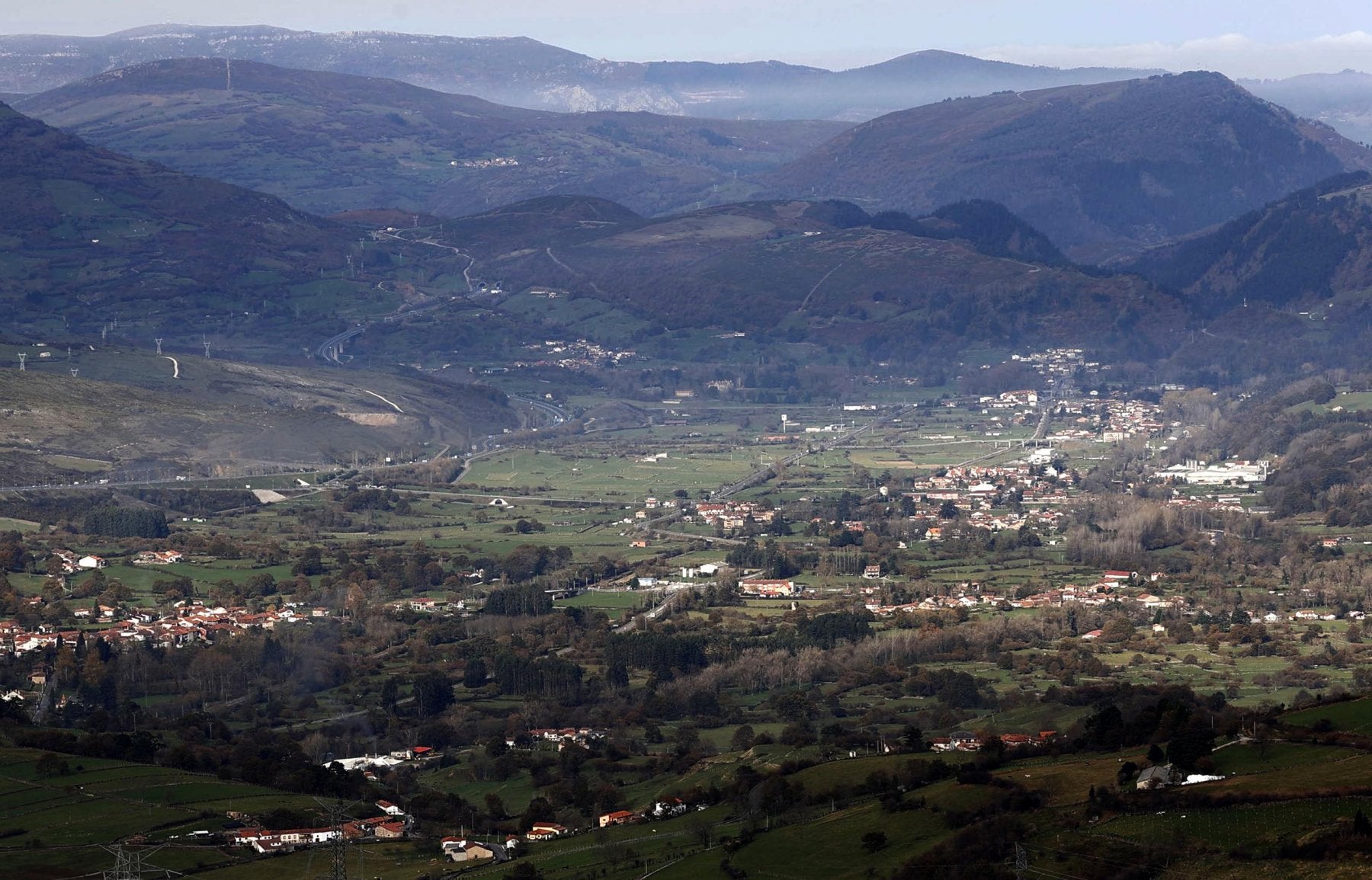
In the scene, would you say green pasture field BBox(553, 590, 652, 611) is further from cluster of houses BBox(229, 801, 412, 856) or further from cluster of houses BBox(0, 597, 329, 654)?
cluster of houses BBox(229, 801, 412, 856)

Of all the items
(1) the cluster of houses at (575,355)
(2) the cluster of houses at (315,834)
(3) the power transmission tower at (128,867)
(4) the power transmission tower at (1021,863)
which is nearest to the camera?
(4) the power transmission tower at (1021,863)

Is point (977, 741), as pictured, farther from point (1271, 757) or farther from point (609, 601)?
point (609, 601)

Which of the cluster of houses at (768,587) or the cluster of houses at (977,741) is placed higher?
the cluster of houses at (977,741)

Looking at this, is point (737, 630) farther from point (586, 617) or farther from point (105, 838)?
point (105, 838)

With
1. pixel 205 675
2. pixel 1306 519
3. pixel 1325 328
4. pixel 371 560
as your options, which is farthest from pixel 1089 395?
pixel 205 675

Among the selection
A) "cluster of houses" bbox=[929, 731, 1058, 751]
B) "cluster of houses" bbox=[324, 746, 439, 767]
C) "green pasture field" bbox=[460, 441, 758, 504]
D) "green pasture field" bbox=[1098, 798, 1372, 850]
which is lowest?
"green pasture field" bbox=[460, 441, 758, 504]

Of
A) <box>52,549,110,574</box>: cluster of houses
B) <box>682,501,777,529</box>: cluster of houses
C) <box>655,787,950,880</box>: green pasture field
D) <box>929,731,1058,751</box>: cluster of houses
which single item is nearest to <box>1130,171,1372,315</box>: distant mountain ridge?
<box>682,501,777,529</box>: cluster of houses

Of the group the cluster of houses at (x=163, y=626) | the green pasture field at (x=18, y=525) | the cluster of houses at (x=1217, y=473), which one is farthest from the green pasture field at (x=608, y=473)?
the cluster of houses at (x=163, y=626)

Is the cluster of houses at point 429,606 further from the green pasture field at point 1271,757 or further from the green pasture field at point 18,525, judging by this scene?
the green pasture field at point 1271,757
